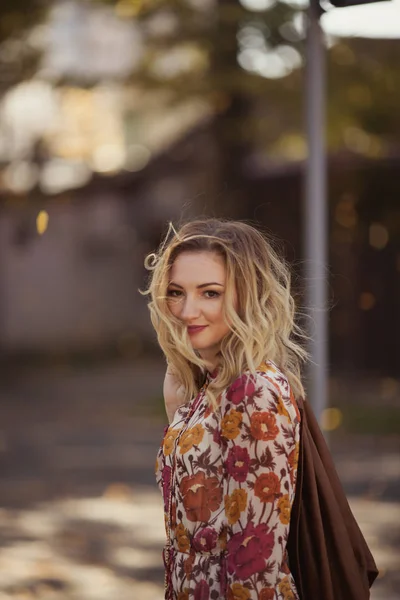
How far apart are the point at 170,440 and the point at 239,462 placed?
0.98 feet

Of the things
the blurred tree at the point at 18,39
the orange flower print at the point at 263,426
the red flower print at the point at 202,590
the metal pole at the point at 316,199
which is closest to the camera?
the orange flower print at the point at 263,426

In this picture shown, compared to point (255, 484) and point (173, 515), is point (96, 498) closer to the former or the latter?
point (173, 515)

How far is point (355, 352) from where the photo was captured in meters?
16.8

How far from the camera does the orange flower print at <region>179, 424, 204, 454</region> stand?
86.5 inches

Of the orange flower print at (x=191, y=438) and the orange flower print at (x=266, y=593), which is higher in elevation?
the orange flower print at (x=191, y=438)

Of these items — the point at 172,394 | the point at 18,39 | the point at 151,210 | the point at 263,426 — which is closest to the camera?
the point at 263,426

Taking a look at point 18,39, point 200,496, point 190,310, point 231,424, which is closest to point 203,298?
point 190,310

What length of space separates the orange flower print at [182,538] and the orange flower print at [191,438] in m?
0.18

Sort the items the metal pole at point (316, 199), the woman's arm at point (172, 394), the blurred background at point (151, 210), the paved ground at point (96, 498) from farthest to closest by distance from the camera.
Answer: the blurred background at point (151, 210)
the paved ground at point (96, 498)
the metal pole at point (316, 199)
the woman's arm at point (172, 394)

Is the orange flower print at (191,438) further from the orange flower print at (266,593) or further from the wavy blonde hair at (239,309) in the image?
the orange flower print at (266,593)

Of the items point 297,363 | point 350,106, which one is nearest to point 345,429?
point 350,106

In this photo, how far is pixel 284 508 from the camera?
2123mm

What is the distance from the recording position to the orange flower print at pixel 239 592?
210 cm

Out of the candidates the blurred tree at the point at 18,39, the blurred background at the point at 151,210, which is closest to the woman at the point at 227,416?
the blurred background at the point at 151,210
